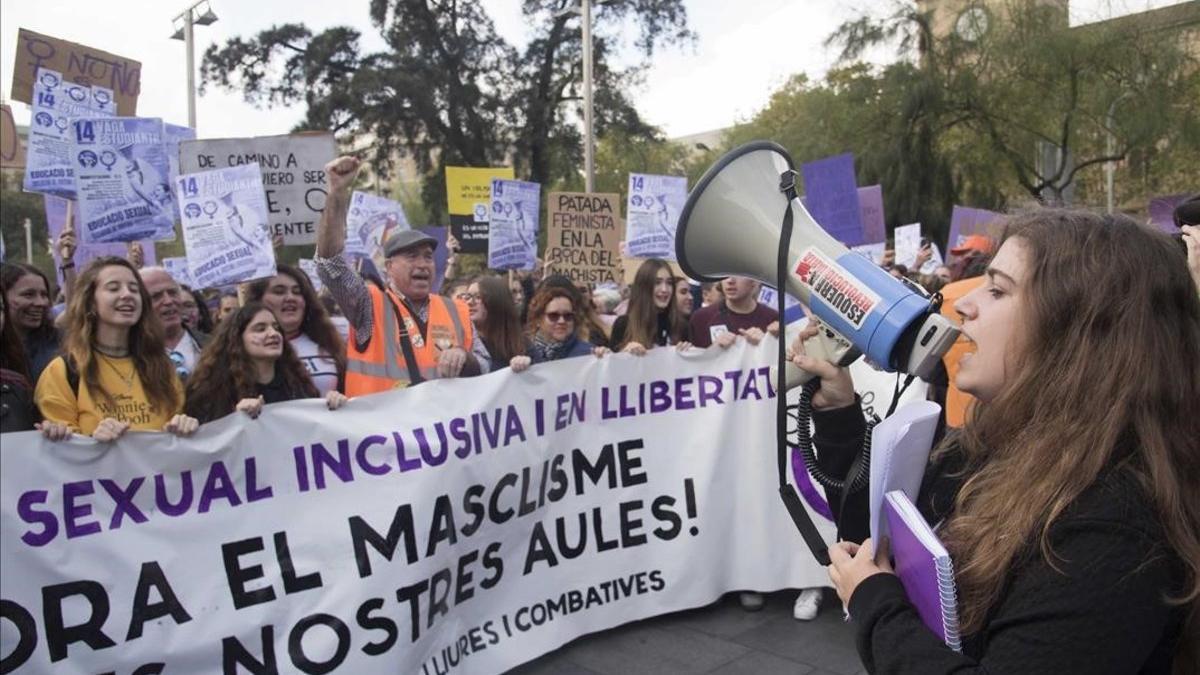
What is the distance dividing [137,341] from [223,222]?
177 cm

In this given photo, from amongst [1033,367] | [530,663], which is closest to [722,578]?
[530,663]

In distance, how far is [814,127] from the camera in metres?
22.1

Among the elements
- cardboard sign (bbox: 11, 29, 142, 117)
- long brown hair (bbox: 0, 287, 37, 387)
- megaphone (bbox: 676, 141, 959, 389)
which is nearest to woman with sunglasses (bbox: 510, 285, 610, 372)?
long brown hair (bbox: 0, 287, 37, 387)

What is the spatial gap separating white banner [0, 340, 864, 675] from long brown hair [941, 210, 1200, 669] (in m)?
2.23

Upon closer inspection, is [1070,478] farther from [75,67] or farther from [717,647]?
[75,67]

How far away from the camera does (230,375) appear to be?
361 centimetres

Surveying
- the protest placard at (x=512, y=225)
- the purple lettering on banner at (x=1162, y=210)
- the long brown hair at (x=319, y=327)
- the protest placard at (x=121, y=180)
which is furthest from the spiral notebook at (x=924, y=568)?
the protest placard at (x=512, y=225)

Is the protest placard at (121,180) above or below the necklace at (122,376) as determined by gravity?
above

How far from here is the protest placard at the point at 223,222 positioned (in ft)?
16.5

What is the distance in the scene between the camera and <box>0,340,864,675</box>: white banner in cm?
267

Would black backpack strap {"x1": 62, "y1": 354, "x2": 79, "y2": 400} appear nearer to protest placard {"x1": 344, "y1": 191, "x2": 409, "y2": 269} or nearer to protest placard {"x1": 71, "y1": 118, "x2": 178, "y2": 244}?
protest placard {"x1": 71, "y1": 118, "x2": 178, "y2": 244}

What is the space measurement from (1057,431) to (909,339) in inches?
15.1

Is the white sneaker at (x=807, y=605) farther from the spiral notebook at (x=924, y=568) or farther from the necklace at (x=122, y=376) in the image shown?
the spiral notebook at (x=924, y=568)

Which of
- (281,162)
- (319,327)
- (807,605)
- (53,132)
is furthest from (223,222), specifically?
(807,605)
